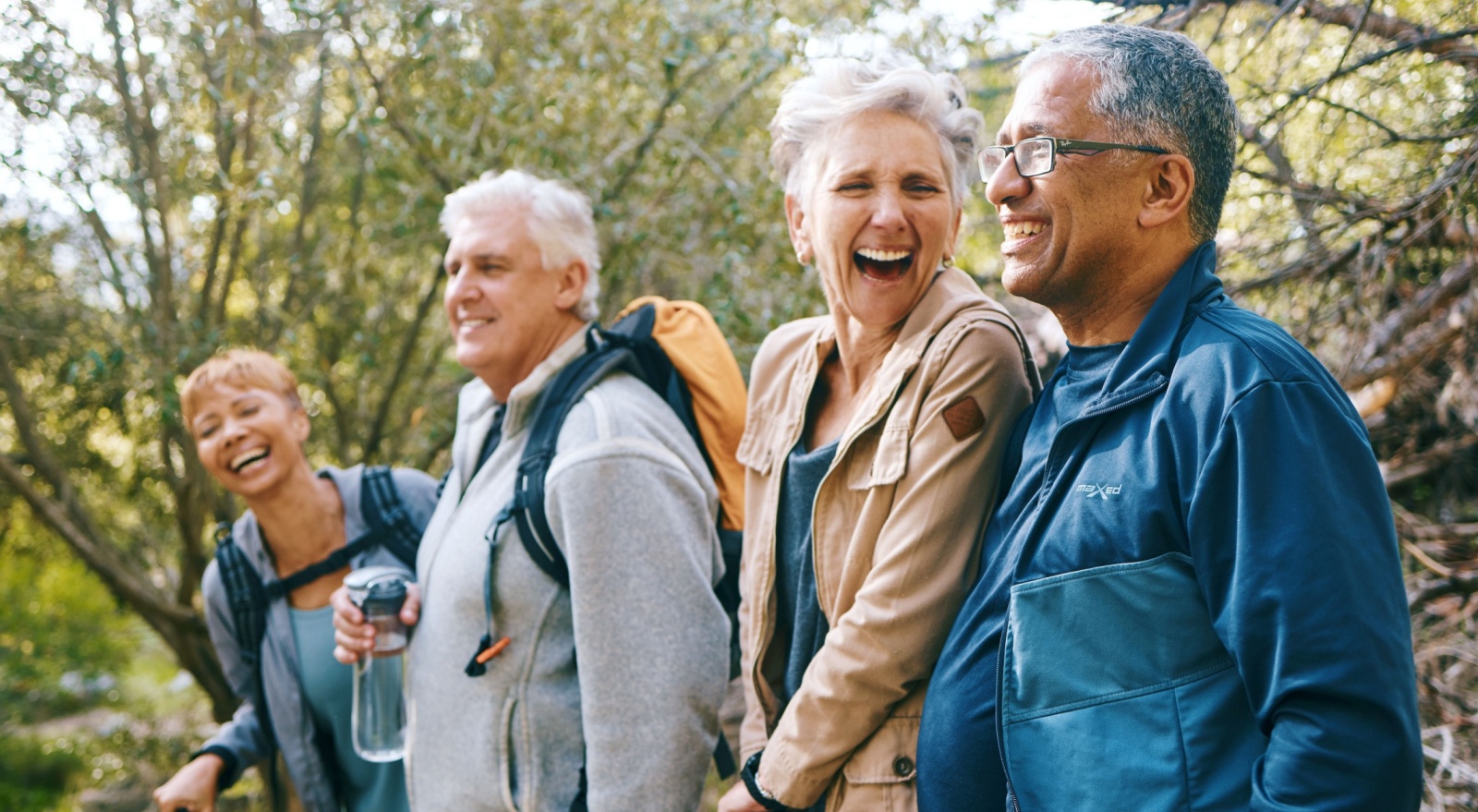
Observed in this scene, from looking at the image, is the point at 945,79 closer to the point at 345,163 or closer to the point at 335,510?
the point at 335,510

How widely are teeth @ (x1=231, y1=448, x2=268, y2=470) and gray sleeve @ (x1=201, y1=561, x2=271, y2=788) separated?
0.87 feet

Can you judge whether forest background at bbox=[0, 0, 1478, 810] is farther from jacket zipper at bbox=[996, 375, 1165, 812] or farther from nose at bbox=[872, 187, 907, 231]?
jacket zipper at bbox=[996, 375, 1165, 812]

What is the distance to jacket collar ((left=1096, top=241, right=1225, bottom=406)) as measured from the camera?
1.23 metres

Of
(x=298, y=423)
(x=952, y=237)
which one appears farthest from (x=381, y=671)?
(x=952, y=237)

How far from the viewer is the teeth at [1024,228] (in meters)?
1.41

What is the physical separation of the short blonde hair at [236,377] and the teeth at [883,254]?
1898 millimetres

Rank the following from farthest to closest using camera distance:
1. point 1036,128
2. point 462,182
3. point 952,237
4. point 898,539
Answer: point 462,182 → point 952,237 → point 898,539 → point 1036,128

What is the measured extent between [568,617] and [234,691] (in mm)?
1240

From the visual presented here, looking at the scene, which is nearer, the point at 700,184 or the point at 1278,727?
the point at 1278,727

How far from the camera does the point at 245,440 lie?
8.97ft

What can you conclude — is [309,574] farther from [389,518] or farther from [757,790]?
[757,790]

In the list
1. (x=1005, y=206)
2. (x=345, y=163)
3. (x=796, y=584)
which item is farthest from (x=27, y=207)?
(x=1005, y=206)

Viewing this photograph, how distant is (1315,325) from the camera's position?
2.86 m

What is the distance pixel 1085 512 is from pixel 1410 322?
95.9 inches
